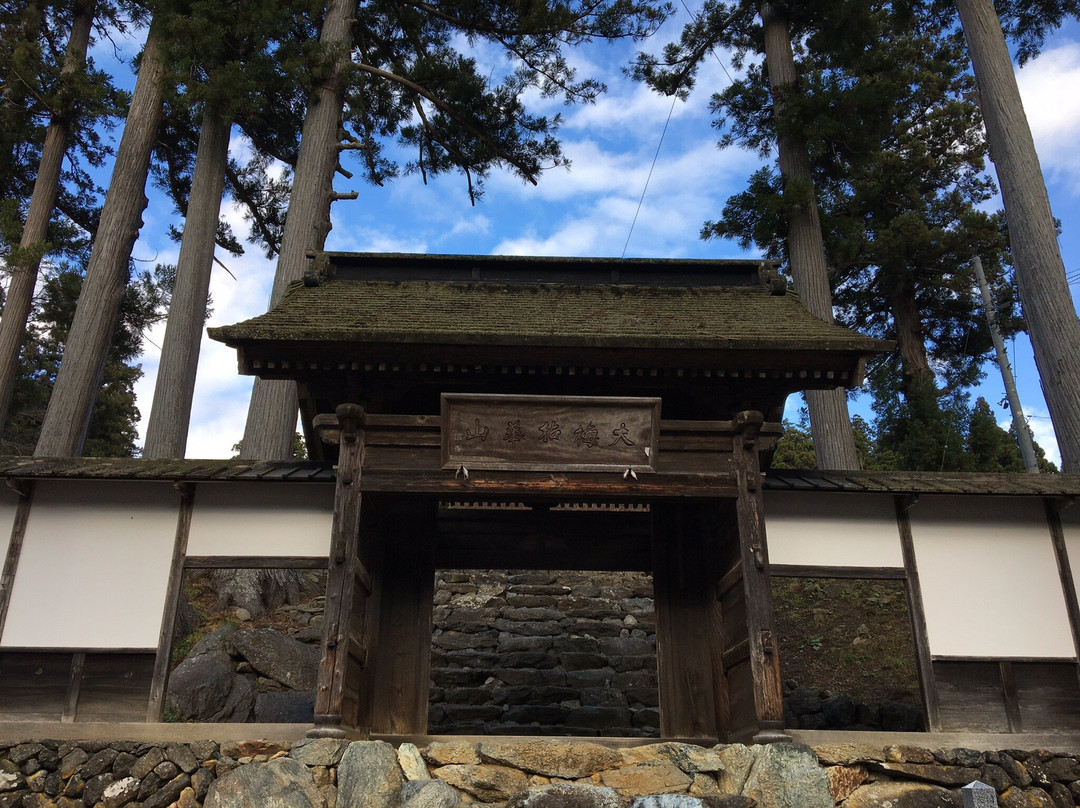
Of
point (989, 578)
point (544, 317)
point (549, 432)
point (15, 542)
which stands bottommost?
point (989, 578)

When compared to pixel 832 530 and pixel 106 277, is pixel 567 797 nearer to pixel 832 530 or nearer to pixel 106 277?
pixel 832 530

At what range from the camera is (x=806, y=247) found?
13.6m

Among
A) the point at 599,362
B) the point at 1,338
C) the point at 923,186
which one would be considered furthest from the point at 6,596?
the point at 923,186

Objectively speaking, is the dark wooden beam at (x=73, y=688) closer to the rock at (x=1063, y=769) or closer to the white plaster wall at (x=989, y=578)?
the white plaster wall at (x=989, y=578)

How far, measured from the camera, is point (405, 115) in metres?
16.5

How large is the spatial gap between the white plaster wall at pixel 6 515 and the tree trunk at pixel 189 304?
5.04m

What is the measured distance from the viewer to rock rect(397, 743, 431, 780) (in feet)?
18.7

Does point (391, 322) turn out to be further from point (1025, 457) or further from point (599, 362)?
point (1025, 457)

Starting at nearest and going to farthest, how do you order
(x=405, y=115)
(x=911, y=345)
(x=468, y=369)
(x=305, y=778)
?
(x=305, y=778) < (x=468, y=369) < (x=405, y=115) < (x=911, y=345)

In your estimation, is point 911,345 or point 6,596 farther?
point 911,345

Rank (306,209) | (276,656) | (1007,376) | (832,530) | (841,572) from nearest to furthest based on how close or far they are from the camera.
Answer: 1. (841,572)
2. (832,530)
3. (276,656)
4. (306,209)
5. (1007,376)

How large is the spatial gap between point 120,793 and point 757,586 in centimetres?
505

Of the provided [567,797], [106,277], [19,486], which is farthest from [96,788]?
[106,277]

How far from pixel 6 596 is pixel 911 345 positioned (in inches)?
699
